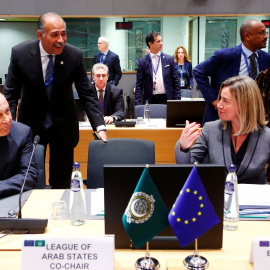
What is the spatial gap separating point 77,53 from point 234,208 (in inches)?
72.8

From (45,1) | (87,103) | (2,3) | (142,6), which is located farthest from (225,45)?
(87,103)

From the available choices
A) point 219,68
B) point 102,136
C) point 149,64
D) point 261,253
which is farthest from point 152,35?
point 261,253

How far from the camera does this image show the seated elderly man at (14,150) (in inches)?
84.1

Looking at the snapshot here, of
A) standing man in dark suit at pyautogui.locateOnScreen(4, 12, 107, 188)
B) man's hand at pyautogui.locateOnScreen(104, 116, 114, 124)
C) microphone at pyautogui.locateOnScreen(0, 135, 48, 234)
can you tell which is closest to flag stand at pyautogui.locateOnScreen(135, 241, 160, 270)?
microphone at pyautogui.locateOnScreen(0, 135, 48, 234)

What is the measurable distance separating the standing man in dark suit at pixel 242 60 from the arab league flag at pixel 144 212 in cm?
249

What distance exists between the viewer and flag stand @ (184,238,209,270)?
1.23 m

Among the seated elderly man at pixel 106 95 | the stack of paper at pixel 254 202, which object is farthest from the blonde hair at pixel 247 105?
the seated elderly man at pixel 106 95

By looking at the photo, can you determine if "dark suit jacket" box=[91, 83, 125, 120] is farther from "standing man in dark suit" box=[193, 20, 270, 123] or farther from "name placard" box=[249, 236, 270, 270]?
"name placard" box=[249, 236, 270, 270]

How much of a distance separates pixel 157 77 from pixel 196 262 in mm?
4601

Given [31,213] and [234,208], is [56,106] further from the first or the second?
[234,208]

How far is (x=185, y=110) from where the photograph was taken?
369cm

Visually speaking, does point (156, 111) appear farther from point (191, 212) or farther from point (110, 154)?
point (191, 212)

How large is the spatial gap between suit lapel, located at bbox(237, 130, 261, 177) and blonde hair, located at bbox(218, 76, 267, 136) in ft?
0.14

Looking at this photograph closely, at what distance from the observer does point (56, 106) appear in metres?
2.90
